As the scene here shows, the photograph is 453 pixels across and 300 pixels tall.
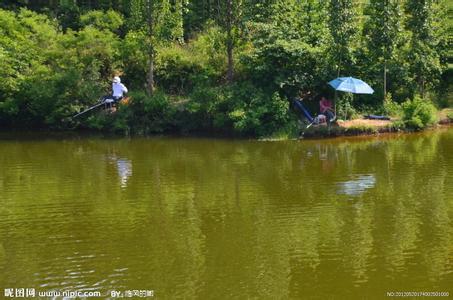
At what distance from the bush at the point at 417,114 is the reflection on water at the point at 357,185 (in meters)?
9.00

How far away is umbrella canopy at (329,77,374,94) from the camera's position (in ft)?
79.7

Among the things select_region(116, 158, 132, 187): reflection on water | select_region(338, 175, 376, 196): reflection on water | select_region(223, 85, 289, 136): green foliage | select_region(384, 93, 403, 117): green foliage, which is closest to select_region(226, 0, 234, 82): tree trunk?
select_region(223, 85, 289, 136): green foliage

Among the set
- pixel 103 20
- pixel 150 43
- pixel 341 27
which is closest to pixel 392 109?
pixel 341 27

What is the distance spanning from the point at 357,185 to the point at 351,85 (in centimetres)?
915

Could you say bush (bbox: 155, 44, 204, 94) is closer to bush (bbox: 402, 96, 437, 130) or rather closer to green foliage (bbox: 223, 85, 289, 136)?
green foliage (bbox: 223, 85, 289, 136)

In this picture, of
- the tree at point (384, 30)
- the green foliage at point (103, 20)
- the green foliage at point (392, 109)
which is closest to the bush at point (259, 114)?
the green foliage at point (392, 109)

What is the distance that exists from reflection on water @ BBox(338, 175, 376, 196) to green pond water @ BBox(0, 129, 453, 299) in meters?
0.05

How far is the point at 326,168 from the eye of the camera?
1842cm

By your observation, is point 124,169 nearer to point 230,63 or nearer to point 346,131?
point 346,131

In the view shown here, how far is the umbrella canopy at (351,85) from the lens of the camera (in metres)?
24.3

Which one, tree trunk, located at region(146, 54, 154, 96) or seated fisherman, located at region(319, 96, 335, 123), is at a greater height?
tree trunk, located at region(146, 54, 154, 96)

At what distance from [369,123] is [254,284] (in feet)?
53.6

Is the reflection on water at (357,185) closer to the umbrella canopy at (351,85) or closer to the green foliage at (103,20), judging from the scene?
the umbrella canopy at (351,85)

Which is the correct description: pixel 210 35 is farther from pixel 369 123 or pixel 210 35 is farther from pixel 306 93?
pixel 369 123
